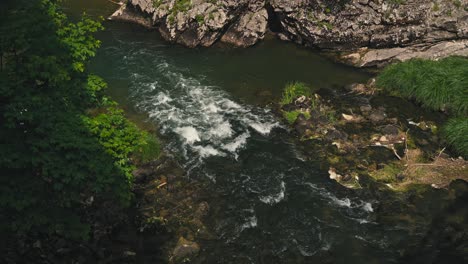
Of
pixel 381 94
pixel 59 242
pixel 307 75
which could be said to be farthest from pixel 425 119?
pixel 59 242

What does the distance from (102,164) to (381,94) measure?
2182 cm

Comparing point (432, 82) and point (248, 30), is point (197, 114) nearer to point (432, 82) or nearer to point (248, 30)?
point (248, 30)

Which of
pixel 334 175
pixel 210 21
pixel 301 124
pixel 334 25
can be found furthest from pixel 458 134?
pixel 210 21

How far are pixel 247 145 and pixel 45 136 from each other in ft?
44.7

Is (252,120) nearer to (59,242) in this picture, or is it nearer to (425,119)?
(425,119)

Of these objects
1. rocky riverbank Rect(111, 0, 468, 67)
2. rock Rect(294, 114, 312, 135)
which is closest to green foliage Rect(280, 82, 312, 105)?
rock Rect(294, 114, 312, 135)

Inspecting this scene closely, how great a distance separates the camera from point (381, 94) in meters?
29.8

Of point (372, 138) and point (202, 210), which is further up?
point (372, 138)

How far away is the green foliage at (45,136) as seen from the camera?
42.3 ft

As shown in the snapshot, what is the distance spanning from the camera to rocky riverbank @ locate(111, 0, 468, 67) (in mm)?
31764

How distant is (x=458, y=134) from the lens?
24.3 meters

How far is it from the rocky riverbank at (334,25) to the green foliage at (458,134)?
839 cm

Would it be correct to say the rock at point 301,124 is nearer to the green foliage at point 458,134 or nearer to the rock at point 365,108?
the rock at point 365,108

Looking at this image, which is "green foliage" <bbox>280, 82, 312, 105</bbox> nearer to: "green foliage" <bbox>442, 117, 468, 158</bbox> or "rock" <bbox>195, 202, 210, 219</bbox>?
"green foliage" <bbox>442, 117, 468, 158</bbox>
